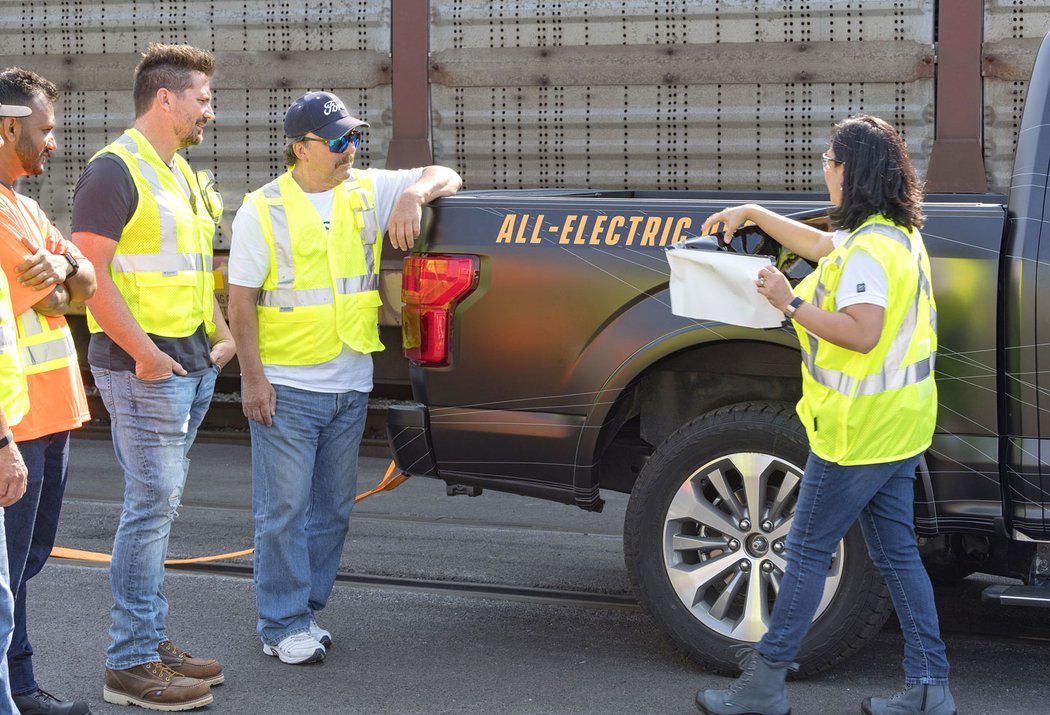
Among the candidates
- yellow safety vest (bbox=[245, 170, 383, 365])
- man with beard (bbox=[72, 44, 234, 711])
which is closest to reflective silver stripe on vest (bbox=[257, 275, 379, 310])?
yellow safety vest (bbox=[245, 170, 383, 365])

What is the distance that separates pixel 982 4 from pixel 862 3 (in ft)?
2.53

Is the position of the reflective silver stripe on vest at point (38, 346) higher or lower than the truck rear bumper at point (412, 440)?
higher

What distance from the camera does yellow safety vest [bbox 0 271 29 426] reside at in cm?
315

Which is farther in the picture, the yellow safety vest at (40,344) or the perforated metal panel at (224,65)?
the perforated metal panel at (224,65)

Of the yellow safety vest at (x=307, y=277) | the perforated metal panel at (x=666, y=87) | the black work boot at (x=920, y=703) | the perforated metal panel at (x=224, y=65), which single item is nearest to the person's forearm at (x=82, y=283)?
the yellow safety vest at (x=307, y=277)

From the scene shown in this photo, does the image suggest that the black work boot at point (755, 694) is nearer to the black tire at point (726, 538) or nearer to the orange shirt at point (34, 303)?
the black tire at point (726, 538)

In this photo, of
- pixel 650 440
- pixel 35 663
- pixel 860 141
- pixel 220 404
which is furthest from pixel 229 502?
pixel 860 141

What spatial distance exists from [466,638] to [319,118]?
75.9 inches

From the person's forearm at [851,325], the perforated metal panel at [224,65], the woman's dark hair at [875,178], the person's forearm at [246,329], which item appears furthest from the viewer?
the perforated metal panel at [224,65]

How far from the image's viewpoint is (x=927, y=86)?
29.3 feet

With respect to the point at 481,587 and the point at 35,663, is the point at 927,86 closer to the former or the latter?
the point at 481,587

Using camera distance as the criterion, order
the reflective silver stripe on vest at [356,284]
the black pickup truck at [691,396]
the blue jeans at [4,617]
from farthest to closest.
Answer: the reflective silver stripe on vest at [356,284] < the black pickup truck at [691,396] < the blue jeans at [4,617]

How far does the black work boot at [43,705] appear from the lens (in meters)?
3.93

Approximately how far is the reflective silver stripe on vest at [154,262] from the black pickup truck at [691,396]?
799mm
